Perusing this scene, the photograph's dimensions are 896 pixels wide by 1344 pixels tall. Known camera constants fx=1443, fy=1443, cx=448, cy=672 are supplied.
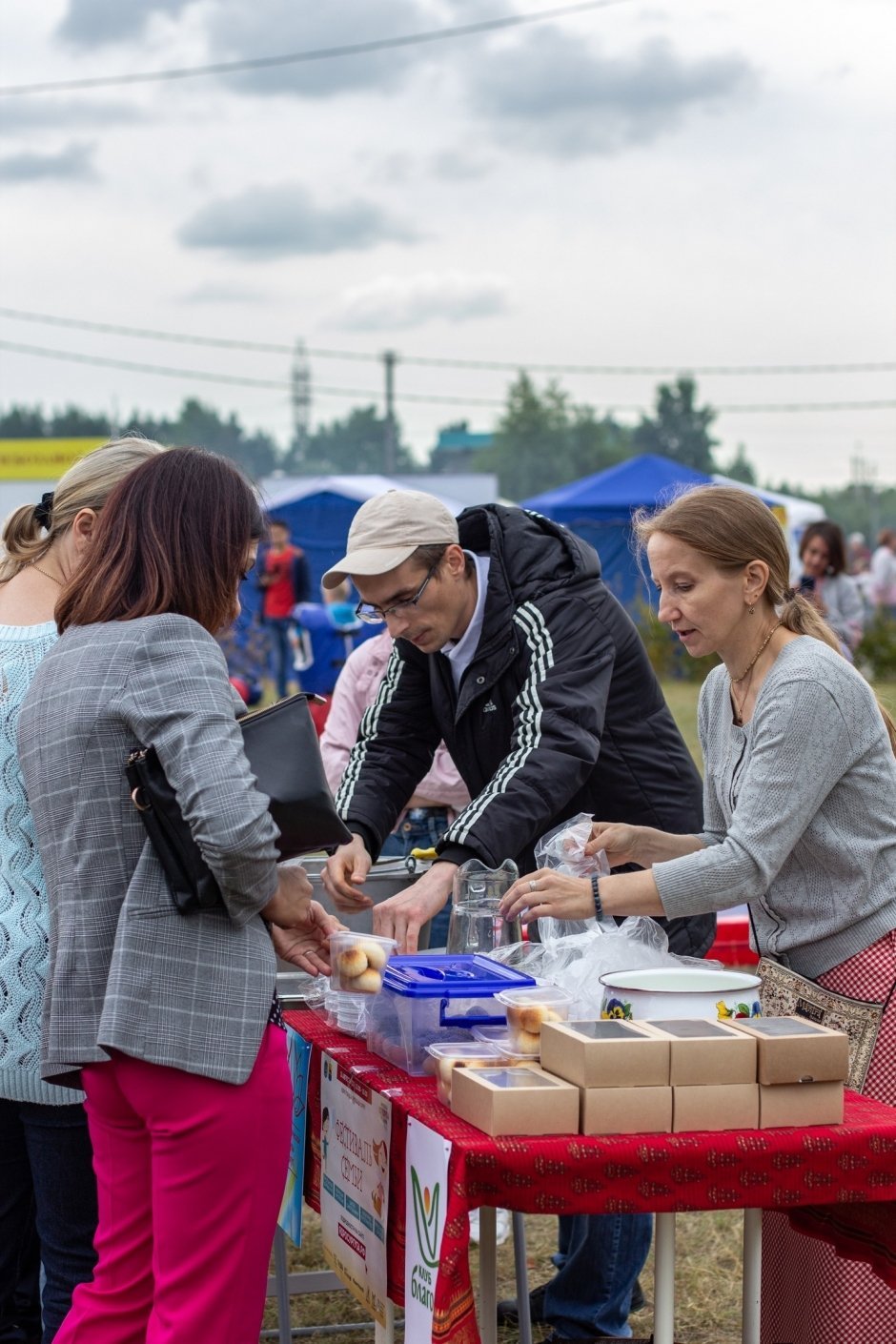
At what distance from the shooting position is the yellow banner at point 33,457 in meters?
27.0

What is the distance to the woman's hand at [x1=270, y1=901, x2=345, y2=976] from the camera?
2.27 m

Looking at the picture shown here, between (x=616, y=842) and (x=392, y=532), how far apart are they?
0.70 metres

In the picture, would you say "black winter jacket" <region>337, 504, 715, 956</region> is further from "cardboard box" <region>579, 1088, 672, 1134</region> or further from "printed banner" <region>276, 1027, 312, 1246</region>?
"cardboard box" <region>579, 1088, 672, 1134</region>

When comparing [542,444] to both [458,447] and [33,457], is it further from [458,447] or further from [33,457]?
[33,457]

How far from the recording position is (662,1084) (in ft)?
5.68

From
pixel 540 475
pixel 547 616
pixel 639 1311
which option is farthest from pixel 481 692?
pixel 540 475

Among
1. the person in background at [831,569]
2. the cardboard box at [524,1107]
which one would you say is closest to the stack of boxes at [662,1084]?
the cardboard box at [524,1107]

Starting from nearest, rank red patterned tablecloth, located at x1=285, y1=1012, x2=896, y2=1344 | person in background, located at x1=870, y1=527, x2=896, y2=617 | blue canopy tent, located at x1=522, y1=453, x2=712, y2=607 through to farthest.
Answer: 1. red patterned tablecloth, located at x1=285, y1=1012, x2=896, y2=1344
2. blue canopy tent, located at x1=522, y1=453, x2=712, y2=607
3. person in background, located at x1=870, y1=527, x2=896, y2=617

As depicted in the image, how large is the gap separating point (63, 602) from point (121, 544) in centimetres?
11

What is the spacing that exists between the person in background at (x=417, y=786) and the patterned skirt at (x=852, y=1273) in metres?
1.44

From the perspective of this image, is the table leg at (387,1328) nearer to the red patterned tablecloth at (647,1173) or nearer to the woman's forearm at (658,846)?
the red patterned tablecloth at (647,1173)

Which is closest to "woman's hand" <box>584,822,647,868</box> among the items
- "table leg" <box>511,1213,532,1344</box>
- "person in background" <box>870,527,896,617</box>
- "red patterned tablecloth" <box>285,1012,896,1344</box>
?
"red patterned tablecloth" <box>285,1012,896,1344</box>

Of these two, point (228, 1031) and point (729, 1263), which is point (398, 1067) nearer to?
point (228, 1031)

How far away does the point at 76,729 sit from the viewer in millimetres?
1765
